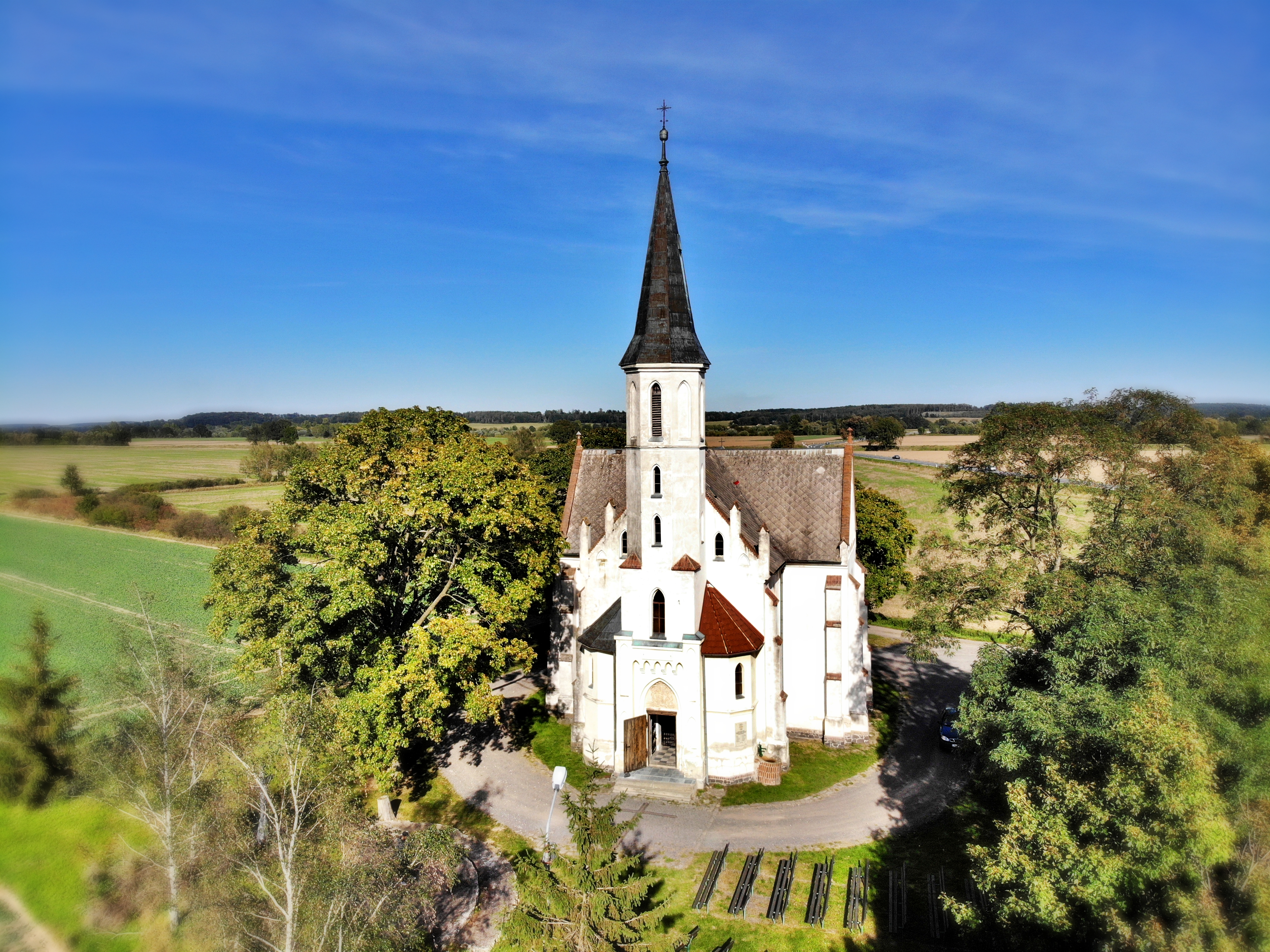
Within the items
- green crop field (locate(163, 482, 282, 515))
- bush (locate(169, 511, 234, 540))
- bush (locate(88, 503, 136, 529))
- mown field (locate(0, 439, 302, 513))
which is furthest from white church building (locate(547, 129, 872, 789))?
bush (locate(88, 503, 136, 529))

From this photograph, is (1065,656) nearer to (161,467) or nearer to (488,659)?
(488,659)

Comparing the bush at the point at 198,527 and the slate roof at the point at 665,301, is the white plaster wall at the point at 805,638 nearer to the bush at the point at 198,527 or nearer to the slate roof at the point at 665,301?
the slate roof at the point at 665,301

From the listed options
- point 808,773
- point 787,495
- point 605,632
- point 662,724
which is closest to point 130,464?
point 605,632

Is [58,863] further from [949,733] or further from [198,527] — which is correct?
[949,733]

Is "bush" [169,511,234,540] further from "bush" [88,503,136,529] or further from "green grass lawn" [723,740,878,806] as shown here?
"green grass lawn" [723,740,878,806]

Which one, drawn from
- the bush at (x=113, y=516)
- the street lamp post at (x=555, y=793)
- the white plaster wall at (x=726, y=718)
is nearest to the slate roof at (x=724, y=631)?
the white plaster wall at (x=726, y=718)

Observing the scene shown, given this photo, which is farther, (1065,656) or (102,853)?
(1065,656)

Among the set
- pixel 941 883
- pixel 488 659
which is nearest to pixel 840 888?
pixel 941 883
